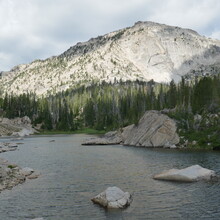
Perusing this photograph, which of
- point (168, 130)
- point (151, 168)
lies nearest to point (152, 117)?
point (168, 130)

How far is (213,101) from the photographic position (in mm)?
99688

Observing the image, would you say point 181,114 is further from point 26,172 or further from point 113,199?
point 113,199

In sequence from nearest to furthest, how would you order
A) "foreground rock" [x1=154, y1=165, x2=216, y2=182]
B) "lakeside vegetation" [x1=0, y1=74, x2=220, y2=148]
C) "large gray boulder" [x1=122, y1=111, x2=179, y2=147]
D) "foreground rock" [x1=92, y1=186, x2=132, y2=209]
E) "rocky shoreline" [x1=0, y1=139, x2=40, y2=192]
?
"foreground rock" [x1=92, y1=186, x2=132, y2=209] → "rocky shoreline" [x1=0, y1=139, x2=40, y2=192] → "foreground rock" [x1=154, y1=165, x2=216, y2=182] → "lakeside vegetation" [x1=0, y1=74, x2=220, y2=148] → "large gray boulder" [x1=122, y1=111, x2=179, y2=147]

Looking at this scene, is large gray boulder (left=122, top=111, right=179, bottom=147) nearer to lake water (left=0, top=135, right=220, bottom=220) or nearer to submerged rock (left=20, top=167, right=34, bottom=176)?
lake water (left=0, top=135, right=220, bottom=220)

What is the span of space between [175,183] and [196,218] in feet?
43.1

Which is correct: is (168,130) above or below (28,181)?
above

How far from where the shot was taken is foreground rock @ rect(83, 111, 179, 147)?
85.2m

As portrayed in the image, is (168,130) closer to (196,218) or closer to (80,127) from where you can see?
(196,218)

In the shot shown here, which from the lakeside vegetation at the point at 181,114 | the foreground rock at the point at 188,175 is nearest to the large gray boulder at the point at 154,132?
the lakeside vegetation at the point at 181,114

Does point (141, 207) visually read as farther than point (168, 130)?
No

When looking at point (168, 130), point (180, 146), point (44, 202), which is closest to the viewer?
point (44, 202)

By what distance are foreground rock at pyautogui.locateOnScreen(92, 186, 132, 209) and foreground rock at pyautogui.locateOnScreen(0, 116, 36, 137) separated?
5109 inches

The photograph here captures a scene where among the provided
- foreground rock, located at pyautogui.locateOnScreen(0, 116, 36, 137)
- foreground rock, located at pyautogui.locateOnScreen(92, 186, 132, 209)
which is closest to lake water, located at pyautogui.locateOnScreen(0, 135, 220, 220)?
foreground rock, located at pyautogui.locateOnScreen(92, 186, 132, 209)

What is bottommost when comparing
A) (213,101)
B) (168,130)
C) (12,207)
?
(12,207)
